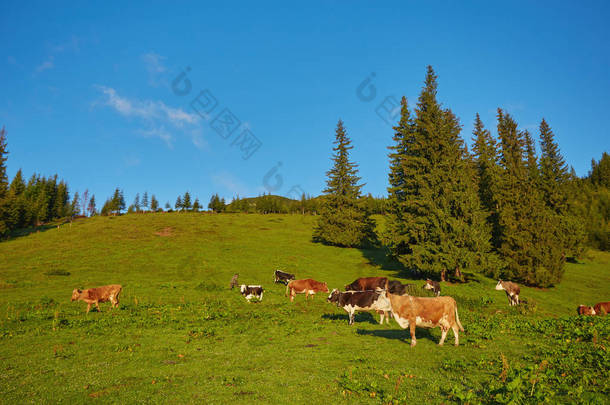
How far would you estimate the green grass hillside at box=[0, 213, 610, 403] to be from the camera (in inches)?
288

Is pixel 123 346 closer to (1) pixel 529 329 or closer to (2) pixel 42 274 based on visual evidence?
(1) pixel 529 329

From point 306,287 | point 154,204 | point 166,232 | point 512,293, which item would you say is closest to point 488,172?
point 512,293

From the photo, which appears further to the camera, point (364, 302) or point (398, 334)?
point (364, 302)

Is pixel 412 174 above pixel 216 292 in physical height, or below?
above

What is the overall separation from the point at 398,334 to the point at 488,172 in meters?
41.1

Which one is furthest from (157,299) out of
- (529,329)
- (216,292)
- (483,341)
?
(529,329)

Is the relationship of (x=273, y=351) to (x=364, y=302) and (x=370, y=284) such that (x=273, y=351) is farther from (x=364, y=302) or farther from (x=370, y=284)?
(x=370, y=284)

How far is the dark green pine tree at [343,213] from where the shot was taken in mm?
52750

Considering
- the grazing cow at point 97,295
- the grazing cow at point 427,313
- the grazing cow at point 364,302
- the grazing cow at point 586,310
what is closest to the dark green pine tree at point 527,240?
the grazing cow at point 586,310

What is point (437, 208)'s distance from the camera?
109 ft

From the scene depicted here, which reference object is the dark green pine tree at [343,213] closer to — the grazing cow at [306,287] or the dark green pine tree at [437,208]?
the dark green pine tree at [437,208]

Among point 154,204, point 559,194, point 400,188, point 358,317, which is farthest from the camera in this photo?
point 154,204

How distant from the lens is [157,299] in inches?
914

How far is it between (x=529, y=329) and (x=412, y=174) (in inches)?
1089
